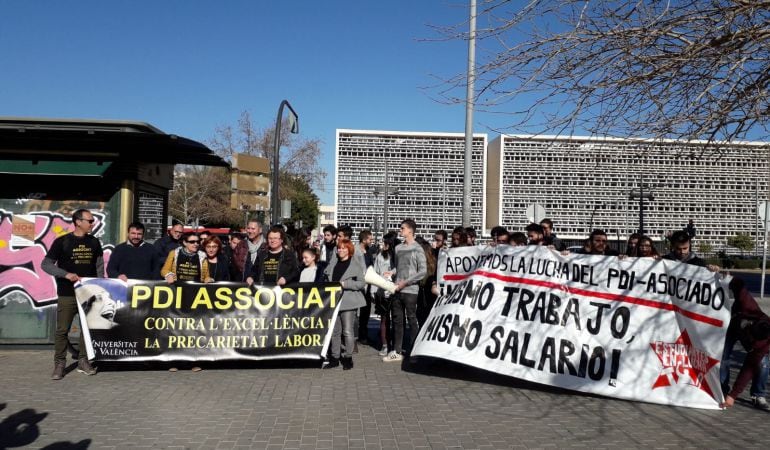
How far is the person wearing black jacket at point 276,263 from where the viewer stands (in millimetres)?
7973

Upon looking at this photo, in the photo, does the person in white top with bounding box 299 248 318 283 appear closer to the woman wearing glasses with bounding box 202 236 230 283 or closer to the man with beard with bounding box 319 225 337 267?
the woman wearing glasses with bounding box 202 236 230 283

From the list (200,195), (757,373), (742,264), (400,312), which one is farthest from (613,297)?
(742,264)

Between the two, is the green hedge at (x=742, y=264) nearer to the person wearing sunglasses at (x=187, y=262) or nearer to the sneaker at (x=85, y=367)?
the person wearing sunglasses at (x=187, y=262)

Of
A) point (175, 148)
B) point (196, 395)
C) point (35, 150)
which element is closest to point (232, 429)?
point (196, 395)

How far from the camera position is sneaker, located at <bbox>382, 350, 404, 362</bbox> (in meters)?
8.36

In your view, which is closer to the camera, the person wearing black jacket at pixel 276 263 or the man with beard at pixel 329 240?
the person wearing black jacket at pixel 276 263

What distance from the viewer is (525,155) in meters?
51.3

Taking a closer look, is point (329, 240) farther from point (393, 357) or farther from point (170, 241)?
point (393, 357)

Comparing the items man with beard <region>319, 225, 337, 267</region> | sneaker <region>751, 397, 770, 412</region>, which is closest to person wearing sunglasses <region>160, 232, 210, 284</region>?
man with beard <region>319, 225, 337, 267</region>

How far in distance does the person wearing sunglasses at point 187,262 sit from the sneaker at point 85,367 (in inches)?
52.7

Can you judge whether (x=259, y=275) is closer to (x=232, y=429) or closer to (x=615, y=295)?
(x=232, y=429)

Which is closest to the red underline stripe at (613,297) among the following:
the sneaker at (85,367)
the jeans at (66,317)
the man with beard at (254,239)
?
the man with beard at (254,239)

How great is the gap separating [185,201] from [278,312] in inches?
1423

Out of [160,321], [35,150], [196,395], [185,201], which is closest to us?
[196,395]
